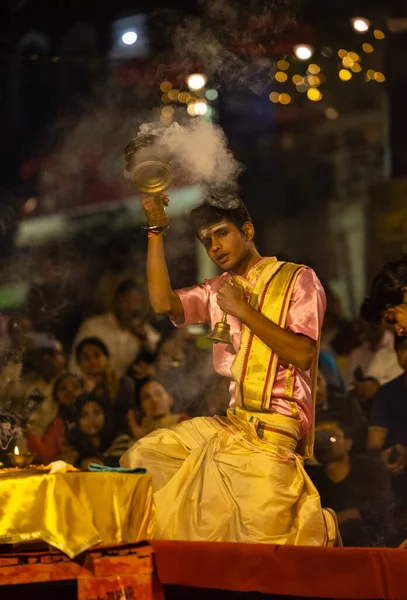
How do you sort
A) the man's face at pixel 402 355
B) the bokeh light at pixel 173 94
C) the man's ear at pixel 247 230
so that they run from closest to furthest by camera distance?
the man's ear at pixel 247 230
the man's face at pixel 402 355
the bokeh light at pixel 173 94

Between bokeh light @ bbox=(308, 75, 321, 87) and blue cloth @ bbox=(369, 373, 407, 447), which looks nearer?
blue cloth @ bbox=(369, 373, 407, 447)

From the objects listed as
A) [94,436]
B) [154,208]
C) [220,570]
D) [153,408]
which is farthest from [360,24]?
[220,570]

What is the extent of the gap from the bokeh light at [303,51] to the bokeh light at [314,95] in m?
0.28

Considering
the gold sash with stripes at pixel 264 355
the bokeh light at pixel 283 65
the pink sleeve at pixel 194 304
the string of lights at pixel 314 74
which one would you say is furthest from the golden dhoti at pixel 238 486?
the bokeh light at pixel 283 65

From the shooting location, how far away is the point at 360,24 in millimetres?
8281

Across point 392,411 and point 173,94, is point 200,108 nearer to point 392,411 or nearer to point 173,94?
point 173,94

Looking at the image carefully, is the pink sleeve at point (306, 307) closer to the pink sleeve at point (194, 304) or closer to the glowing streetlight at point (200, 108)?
the pink sleeve at point (194, 304)

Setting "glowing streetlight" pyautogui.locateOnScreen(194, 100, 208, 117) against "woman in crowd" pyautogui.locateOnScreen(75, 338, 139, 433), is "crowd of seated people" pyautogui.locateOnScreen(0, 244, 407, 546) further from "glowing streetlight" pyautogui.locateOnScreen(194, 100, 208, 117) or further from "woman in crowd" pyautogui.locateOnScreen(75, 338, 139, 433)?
"glowing streetlight" pyautogui.locateOnScreen(194, 100, 208, 117)

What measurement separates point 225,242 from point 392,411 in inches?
103

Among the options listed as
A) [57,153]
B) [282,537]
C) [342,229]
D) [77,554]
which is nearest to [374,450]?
[342,229]

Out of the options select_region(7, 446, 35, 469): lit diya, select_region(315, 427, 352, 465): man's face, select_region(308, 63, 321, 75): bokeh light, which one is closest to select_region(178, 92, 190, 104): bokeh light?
select_region(308, 63, 321, 75): bokeh light

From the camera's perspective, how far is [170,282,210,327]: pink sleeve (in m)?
5.15

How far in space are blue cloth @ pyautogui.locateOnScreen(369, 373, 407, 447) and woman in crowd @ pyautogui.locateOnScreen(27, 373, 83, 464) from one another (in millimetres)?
2349

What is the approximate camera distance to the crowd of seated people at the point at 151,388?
7020 mm
